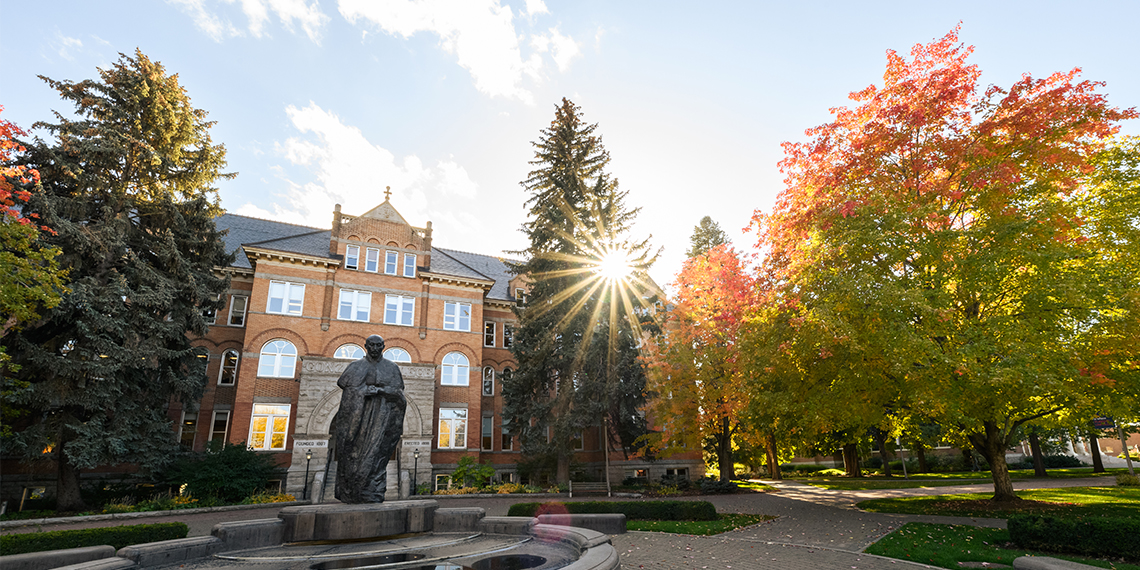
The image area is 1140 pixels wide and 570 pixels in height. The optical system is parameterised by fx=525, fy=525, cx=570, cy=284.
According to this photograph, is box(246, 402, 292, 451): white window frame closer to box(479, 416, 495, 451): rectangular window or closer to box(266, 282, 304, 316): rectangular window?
box(266, 282, 304, 316): rectangular window

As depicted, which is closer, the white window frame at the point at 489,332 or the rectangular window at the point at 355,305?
the rectangular window at the point at 355,305

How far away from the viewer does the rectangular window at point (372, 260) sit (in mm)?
30594

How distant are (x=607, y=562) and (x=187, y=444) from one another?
2798 centimetres

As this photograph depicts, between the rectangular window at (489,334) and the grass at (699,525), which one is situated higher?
the rectangular window at (489,334)

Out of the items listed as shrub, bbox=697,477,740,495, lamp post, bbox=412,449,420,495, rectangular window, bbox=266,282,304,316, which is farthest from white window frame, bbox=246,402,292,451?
shrub, bbox=697,477,740,495

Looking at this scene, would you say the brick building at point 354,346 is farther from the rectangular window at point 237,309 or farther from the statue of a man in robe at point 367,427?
the statue of a man in robe at point 367,427

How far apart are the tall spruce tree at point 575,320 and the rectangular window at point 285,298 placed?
11940 mm

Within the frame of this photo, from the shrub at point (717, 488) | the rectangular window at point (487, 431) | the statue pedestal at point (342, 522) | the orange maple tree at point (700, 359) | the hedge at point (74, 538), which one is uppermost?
the orange maple tree at point (700, 359)

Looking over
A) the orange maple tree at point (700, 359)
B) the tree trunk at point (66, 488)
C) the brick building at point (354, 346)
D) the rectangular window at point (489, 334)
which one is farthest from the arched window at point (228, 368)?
the orange maple tree at point (700, 359)

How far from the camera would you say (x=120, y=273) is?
65.1 feet

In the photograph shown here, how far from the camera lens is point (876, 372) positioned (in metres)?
12.9

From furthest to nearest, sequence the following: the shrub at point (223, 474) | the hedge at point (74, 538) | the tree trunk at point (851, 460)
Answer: the tree trunk at point (851, 460) → the shrub at point (223, 474) → the hedge at point (74, 538)

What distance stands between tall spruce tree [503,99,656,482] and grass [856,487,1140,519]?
1126 centimetres

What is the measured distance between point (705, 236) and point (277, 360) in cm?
3220
